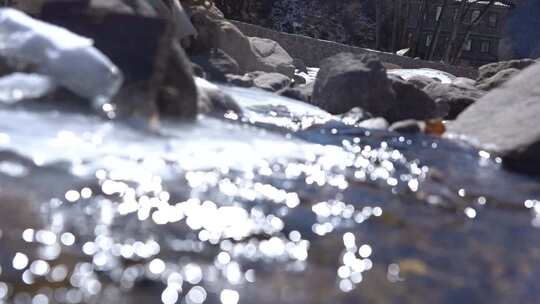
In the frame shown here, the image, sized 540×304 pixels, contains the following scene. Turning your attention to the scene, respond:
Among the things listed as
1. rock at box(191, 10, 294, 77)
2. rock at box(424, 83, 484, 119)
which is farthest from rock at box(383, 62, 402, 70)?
rock at box(424, 83, 484, 119)

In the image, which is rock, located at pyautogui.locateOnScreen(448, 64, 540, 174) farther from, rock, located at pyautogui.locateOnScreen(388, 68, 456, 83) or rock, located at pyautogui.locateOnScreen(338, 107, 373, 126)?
rock, located at pyautogui.locateOnScreen(388, 68, 456, 83)

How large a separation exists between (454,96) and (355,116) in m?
1.89

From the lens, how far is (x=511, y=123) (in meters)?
5.53

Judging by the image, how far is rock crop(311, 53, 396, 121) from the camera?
7391 millimetres

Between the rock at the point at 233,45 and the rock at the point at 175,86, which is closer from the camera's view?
the rock at the point at 175,86

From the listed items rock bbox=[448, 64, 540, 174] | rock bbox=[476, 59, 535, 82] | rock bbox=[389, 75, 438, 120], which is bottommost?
rock bbox=[476, 59, 535, 82]

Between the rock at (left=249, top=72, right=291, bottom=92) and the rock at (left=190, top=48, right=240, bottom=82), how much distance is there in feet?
1.02

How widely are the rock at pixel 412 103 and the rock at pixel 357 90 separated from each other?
9 cm

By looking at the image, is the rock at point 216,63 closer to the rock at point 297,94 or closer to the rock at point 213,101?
the rock at point 297,94

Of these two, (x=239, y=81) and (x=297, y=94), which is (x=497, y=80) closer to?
(x=297, y=94)

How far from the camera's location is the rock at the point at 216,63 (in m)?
8.57

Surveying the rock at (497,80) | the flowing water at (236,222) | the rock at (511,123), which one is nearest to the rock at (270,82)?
the rock at (497,80)

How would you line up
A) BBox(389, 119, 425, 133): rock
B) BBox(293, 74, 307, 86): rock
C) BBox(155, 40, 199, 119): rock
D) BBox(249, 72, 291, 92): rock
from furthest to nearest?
BBox(293, 74, 307, 86): rock
BBox(249, 72, 291, 92): rock
BBox(389, 119, 425, 133): rock
BBox(155, 40, 199, 119): rock

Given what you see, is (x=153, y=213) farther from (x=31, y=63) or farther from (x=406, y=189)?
(x=31, y=63)
